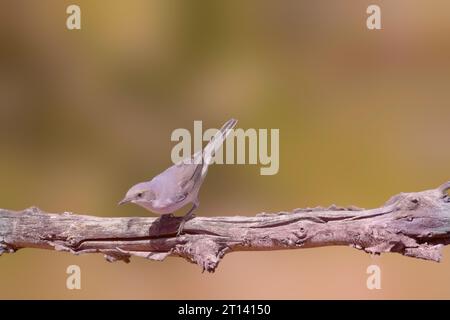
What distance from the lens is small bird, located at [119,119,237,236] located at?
2.20 metres

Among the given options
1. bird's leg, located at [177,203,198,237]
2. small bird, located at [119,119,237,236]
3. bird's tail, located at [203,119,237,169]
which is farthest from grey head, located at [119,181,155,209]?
bird's tail, located at [203,119,237,169]

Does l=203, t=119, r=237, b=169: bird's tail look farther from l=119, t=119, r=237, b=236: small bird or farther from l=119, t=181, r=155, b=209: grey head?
l=119, t=181, r=155, b=209: grey head

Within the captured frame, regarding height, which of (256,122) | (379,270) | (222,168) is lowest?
(379,270)

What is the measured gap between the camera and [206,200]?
10.2 feet

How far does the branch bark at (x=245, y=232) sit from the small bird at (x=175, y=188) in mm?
113

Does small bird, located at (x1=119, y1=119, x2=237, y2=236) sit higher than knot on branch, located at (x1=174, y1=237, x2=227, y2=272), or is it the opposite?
small bird, located at (x1=119, y1=119, x2=237, y2=236)

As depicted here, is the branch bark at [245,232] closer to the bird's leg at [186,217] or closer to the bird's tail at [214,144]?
the bird's leg at [186,217]

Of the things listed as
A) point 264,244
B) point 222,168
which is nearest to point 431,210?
point 264,244

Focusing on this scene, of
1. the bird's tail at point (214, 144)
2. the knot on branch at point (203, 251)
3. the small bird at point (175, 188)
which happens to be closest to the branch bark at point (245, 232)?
the knot on branch at point (203, 251)

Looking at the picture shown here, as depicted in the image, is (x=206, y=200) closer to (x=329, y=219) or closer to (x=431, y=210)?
(x=329, y=219)

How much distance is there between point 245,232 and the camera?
90.1 inches

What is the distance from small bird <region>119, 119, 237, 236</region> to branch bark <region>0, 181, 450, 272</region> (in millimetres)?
113

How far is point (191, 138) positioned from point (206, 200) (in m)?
0.35

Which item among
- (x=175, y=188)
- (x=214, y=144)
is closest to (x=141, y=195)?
(x=175, y=188)
